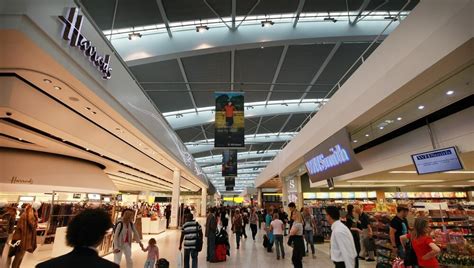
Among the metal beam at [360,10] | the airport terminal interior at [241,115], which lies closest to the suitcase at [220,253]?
the airport terminal interior at [241,115]

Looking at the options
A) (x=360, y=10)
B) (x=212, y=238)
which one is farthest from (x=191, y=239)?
(x=360, y=10)

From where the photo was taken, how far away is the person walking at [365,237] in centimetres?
798

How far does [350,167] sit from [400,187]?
1091cm

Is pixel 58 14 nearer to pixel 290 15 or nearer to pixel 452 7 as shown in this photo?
pixel 452 7

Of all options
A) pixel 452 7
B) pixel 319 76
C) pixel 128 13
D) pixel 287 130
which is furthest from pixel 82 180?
pixel 287 130

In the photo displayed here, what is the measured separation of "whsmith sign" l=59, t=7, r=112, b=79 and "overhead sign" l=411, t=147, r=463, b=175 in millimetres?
6888

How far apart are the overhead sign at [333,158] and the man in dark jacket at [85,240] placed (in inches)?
245

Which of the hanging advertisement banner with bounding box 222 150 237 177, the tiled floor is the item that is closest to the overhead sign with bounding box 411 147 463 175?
the tiled floor

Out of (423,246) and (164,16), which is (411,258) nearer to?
(423,246)

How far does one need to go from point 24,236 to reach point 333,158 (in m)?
8.62

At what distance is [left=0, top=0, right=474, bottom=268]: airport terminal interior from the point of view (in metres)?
3.91

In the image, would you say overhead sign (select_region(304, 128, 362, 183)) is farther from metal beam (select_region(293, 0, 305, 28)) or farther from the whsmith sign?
the whsmith sign

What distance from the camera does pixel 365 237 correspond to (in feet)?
27.8

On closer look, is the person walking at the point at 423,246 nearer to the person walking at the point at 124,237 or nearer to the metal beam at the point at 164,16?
the person walking at the point at 124,237
